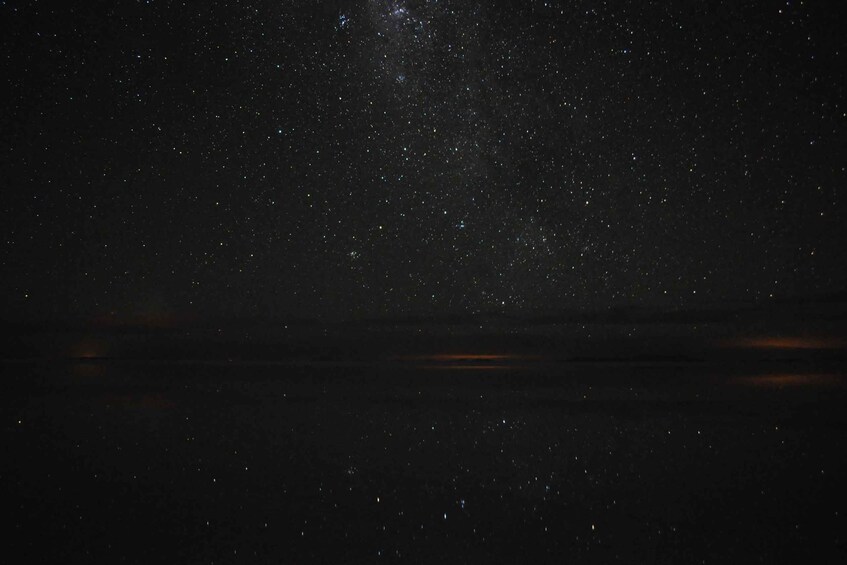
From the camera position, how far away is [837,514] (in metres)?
1.36

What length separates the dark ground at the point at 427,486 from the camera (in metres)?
1.22

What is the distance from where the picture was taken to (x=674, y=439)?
7.56 ft

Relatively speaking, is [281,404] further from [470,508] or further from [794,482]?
[794,482]

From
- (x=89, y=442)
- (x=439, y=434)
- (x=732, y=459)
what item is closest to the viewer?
(x=732, y=459)

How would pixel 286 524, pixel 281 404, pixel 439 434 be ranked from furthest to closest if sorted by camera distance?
pixel 281 404 → pixel 439 434 → pixel 286 524

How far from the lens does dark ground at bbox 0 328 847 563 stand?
4.00 ft

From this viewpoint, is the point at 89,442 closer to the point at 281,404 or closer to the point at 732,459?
the point at 281,404

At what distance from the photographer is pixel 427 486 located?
167cm

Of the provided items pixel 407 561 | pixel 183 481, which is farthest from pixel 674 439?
pixel 183 481

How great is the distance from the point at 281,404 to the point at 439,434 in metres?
1.41

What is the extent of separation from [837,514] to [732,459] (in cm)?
59

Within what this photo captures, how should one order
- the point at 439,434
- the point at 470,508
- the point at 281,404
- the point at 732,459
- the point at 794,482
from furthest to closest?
the point at 281,404 → the point at 439,434 → the point at 732,459 → the point at 794,482 → the point at 470,508

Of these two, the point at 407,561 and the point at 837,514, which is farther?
the point at 837,514

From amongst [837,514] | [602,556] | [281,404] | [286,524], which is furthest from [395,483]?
[281,404]
